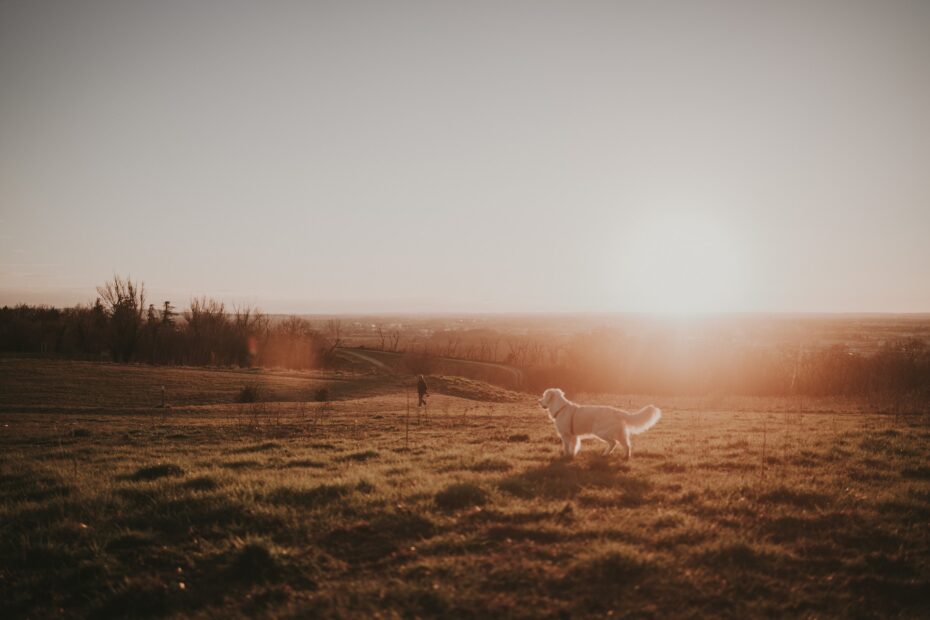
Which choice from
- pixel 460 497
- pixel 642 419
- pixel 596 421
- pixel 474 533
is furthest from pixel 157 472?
pixel 642 419

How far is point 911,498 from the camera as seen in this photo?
28.3 ft

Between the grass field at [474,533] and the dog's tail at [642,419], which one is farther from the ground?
the dog's tail at [642,419]

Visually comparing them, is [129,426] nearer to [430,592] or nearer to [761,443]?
[430,592]

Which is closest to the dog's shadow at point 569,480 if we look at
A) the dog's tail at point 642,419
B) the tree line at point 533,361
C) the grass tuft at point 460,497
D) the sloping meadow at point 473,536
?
the sloping meadow at point 473,536

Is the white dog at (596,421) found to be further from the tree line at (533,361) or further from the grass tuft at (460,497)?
the tree line at (533,361)

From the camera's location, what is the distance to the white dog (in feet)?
36.7

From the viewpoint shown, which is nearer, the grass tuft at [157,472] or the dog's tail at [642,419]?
the grass tuft at [157,472]

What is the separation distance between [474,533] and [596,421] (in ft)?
17.7

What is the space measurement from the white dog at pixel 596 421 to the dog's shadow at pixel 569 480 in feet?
2.26

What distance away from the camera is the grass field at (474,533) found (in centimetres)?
563

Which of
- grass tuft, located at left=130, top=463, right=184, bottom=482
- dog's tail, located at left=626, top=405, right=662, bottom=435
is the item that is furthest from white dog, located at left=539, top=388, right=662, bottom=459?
grass tuft, located at left=130, top=463, right=184, bottom=482

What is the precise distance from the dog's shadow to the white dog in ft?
2.26

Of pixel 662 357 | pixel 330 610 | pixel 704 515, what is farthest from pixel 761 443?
pixel 662 357

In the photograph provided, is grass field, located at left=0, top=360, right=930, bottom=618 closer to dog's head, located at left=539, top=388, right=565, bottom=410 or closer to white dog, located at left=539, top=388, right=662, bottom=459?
white dog, located at left=539, top=388, right=662, bottom=459
